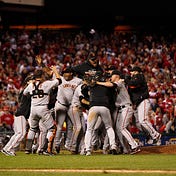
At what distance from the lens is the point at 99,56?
29484 millimetres

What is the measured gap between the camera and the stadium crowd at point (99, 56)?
74.7 ft

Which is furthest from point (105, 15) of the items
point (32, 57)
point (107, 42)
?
point (32, 57)

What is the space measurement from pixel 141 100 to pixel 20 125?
9.07ft

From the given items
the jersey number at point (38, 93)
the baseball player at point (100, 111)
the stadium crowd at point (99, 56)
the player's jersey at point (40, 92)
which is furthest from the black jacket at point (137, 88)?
the stadium crowd at point (99, 56)

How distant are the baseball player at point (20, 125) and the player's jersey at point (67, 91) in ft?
2.63

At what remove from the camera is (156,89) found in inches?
964

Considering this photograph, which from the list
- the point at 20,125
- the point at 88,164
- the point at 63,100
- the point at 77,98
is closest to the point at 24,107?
the point at 20,125

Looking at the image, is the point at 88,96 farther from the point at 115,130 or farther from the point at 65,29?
the point at 65,29

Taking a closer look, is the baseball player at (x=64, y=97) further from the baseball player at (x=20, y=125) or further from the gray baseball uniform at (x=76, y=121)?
A: the baseball player at (x=20, y=125)

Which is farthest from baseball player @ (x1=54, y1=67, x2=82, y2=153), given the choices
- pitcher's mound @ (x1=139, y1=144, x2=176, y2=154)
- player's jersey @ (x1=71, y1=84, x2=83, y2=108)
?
pitcher's mound @ (x1=139, y1=144, x2=176, y2=154)

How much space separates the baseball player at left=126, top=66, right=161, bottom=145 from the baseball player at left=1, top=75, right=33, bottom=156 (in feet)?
7.56

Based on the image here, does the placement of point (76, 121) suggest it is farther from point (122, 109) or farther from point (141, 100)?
point (141, 100)

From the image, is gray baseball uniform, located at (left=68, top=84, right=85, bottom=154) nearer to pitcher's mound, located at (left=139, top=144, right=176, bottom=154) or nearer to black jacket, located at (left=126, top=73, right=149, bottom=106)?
black jacket, located at (left=126, top=73, right=149, bottom=106)

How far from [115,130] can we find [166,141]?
14.2 ft
